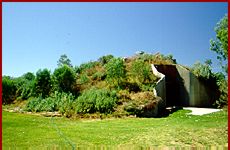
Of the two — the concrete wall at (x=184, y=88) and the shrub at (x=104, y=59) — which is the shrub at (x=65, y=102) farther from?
the concrete wall at (x=184, y=88)

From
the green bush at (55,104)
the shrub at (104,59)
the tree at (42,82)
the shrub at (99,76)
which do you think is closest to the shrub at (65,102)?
the green bush at (55,104)

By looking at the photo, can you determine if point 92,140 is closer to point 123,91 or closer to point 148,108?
point 148,108

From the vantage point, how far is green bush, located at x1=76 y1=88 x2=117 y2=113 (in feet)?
70.0

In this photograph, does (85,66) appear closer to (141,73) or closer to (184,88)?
(141,73)

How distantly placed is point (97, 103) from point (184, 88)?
12180mm

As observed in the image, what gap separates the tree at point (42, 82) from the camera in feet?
88.6

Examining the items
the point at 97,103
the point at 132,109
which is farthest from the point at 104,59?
the point at 132,109

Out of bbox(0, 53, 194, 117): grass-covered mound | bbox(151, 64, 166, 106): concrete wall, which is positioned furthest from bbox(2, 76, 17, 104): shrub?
bbox(151, 64, 166, 106): concrete wall

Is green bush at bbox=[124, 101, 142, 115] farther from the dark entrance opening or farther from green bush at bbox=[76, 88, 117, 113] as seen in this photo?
the dark entrance opening

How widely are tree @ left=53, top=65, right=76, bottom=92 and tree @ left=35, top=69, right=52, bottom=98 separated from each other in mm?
864

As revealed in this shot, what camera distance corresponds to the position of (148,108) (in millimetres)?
22312

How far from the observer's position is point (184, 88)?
99.4 ft

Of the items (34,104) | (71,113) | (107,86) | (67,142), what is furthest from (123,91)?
(67,142)

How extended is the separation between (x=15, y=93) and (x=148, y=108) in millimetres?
14685
